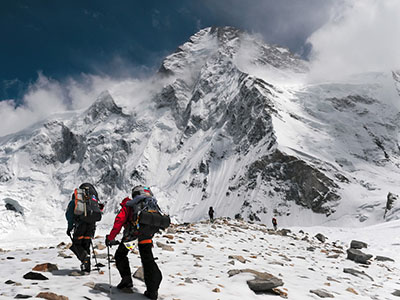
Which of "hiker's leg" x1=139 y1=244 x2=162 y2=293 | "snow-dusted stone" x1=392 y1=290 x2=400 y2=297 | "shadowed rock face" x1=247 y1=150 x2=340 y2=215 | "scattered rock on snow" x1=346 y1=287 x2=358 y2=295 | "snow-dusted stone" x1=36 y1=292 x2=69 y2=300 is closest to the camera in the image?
"snow-dusted stone" x1=36 y1=292 x2=69 y2=300

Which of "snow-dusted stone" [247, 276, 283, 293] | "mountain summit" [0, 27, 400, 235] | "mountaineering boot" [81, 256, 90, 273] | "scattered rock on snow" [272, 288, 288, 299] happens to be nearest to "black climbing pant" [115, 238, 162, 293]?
"mountaineering boot" [81, 256, 90, 273]

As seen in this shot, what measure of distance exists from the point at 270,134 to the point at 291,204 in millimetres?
26579

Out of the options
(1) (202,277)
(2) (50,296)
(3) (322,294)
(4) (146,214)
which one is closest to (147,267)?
(4) (146,214)

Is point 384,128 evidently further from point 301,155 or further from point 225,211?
point 225,211

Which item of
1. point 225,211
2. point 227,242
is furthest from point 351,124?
point 227,242

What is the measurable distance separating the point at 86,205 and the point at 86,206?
26mm

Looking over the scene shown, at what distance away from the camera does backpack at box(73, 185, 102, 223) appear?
25.5ft

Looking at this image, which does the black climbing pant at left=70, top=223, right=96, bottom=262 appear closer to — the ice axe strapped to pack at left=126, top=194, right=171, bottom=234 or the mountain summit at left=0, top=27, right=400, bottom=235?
the ice axe strapped to pack at left=126, top=194, right=171, bottom=234

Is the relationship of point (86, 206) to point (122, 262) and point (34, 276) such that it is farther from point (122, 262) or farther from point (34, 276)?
point (122, 262)

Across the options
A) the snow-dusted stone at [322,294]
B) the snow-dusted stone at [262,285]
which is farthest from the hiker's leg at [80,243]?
the snow-dusted stone at [322,294]

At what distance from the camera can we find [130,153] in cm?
18900

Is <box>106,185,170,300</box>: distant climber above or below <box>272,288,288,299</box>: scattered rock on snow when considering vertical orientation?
above

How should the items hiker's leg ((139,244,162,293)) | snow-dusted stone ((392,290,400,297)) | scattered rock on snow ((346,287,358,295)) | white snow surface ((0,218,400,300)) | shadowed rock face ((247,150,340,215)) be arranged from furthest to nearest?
shadowed rock face ((247,150,340,215)) < snow-dusted stone ((392,290,400,297)) < scattered rock on snow ((346,287,358,295)) < white snow surface ((0,218,400,300)) < hiker's leg ((139,244,162,293))

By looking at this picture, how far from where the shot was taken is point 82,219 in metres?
7.81
